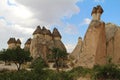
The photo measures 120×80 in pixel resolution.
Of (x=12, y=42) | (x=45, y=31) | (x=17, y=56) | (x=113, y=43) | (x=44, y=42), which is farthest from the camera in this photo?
(x=12, y=42)

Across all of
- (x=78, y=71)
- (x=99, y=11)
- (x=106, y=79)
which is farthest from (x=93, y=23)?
(x=106, y=79)

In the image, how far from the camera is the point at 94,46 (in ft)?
131

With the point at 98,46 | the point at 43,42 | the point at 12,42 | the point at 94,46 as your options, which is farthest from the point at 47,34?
the point at 98,46

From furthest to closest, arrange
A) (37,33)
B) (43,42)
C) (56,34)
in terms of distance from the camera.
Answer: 1. (56,34)
2. (37,33)
3. (43,42)

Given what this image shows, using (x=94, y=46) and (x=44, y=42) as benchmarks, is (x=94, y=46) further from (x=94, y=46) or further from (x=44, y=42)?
(x=44, y=42)

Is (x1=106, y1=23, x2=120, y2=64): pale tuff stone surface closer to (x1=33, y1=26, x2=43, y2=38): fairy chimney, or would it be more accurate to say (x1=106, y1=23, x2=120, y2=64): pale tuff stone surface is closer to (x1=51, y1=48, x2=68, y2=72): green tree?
(x1=51, y1=48, x2=68, y2=72): green tree

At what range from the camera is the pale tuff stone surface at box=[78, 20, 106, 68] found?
1554 inches

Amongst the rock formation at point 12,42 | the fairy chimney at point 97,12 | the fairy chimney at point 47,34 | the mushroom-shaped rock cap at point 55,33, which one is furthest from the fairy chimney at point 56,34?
the fairy chimney at point 97,12

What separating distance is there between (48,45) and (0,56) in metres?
10.7

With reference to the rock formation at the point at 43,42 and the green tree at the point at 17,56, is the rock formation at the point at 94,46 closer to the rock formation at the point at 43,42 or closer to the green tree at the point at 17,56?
the green tree at the point at 17,56

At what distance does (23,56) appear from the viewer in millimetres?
47406

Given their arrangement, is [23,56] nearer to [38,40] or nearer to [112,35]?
[38,40]

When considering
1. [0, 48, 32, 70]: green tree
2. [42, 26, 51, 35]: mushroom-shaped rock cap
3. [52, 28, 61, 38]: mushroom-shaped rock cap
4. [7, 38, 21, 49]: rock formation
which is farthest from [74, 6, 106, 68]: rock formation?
[7, 38, 21, 49]: rock formation

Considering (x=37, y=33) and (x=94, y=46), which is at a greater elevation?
(x=37, y=33)
